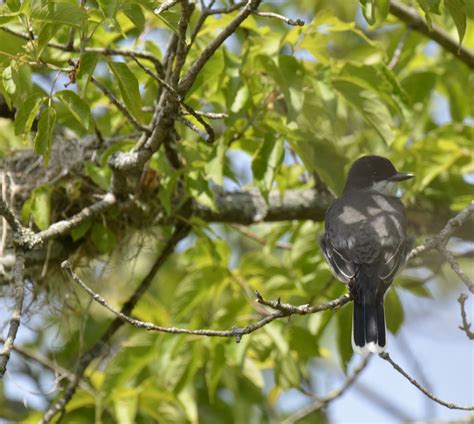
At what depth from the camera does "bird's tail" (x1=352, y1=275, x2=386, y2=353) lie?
A: 4.21 m

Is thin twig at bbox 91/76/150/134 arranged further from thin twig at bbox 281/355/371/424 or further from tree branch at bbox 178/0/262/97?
thin twig at bbox 281/355/371/424

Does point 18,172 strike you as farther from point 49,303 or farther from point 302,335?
point 302,335

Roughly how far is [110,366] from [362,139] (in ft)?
7.39

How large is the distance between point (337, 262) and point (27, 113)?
187cm

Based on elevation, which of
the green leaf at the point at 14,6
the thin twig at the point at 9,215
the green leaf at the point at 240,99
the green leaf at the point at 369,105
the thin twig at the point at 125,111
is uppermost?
the green leaf at the point at 369,105

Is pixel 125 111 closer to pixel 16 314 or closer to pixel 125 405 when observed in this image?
pixel 16 314

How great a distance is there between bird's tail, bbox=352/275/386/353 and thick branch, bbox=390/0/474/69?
1.82 meters

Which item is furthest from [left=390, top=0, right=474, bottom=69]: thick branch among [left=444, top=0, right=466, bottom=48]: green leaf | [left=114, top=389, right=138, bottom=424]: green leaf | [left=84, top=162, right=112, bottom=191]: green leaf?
[left=114, top=389, right=138, bottom=424]: green leaf

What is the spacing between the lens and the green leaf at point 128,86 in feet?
12.1

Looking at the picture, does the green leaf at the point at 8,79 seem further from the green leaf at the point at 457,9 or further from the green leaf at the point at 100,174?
the green leaf at the point at 457,9

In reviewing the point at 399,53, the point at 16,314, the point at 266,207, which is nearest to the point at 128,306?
the point at 266,207

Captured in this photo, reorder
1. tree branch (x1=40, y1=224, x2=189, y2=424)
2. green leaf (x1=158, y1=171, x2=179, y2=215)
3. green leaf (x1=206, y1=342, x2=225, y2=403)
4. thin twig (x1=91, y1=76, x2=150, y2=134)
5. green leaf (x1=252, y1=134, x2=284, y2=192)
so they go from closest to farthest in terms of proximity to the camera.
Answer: thin twig (x1=91, y1=76, x2=150, y2=134) < green leaf (x1=252, y1=134, x2=284, y2=192) < green leaf (x1=158, y1=171, x2=179, y2=215) < tree branch (x1=40, y1=224, x2=189, y2=424) < green leaf (x1=206, y1=342, x2=225, y2=403)

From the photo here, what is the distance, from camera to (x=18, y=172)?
5051mm

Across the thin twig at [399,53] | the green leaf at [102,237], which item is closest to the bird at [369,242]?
the thin twig at [399,53]
